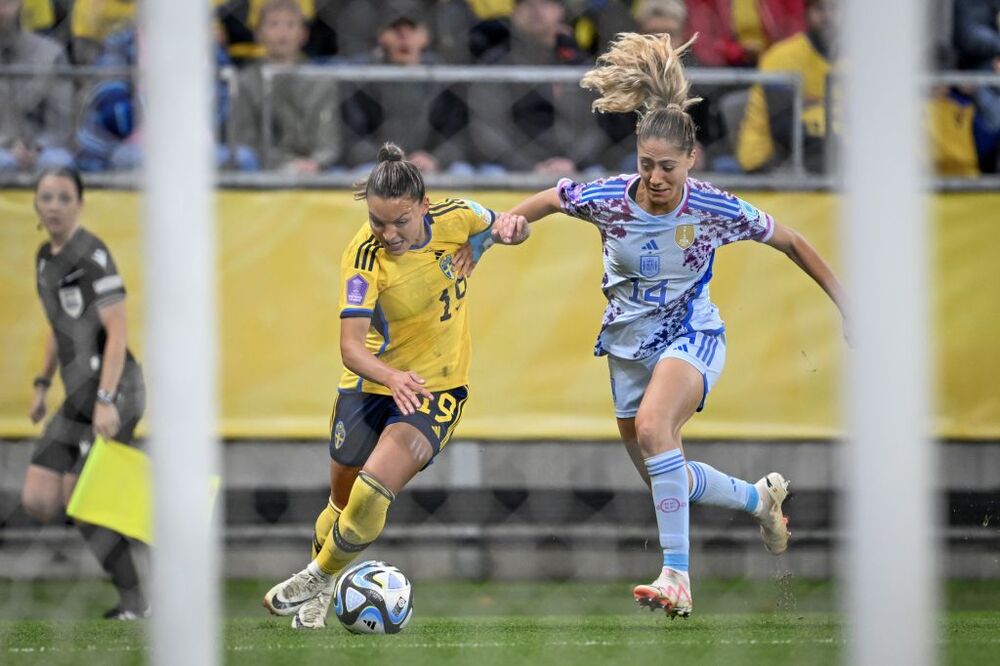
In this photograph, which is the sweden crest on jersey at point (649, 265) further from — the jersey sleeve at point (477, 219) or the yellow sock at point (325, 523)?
the yellow sock at point (325, 523)

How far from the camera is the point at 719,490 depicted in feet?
13.0

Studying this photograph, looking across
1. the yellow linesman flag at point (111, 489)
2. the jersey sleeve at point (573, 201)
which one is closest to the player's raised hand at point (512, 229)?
the jersey sleeve at point (573, 201)

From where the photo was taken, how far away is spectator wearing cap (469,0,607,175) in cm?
443

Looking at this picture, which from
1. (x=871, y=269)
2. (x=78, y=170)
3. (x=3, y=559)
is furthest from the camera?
(x=3, y=559)

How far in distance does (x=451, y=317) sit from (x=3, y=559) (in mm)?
2135

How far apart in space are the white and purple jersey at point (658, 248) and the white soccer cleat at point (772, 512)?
52 centimetres

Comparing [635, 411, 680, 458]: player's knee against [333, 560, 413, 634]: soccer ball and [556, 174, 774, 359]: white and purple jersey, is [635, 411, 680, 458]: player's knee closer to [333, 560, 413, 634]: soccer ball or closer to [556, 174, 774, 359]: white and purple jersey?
[556, 174, 774, 359]: white and purple jersey

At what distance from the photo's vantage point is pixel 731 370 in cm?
505

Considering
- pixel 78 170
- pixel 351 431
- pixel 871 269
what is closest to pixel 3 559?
pixel 78 170

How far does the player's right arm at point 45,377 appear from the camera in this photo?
185 inches

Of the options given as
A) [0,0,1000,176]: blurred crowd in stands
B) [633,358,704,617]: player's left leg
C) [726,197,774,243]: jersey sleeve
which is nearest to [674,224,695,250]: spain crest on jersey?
[726,197,774,243]: jersey sleeve

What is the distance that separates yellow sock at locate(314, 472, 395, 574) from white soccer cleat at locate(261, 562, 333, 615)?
0.15 meters

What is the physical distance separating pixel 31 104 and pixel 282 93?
86 cm

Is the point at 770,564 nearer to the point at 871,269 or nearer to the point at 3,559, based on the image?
the point at 3,559
